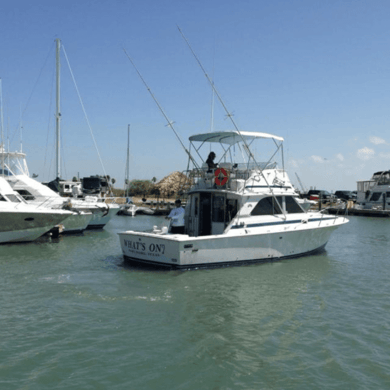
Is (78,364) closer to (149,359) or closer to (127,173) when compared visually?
(149,359)

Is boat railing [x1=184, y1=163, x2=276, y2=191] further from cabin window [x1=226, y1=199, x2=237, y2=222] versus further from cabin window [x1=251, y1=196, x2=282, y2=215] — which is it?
cabin window [x1=251, y1=196, x2=282, y2=215]

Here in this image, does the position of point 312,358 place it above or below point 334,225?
below

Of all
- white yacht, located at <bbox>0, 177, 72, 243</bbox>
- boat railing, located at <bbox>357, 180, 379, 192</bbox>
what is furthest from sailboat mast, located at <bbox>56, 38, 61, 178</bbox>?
boat railing, located at <bbox>357, 180, 379, 192</bbox>

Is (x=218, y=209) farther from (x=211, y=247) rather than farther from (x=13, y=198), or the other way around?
(x=13, y=198)

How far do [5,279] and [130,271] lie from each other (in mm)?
3868

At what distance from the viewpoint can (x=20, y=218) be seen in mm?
19797

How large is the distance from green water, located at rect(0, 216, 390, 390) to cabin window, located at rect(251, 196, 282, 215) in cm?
206

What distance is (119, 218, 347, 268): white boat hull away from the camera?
1309 cm

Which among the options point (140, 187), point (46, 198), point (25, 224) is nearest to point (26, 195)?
point (46, 198)

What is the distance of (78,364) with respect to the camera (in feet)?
21.6

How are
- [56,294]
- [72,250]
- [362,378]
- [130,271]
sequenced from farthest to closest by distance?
[72,250] < [130,271] < [56,294] < [362,378]

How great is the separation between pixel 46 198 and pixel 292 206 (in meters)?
15.9

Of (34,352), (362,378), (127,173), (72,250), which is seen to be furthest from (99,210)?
(127,173)

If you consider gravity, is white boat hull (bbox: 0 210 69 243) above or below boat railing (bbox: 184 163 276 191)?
below
